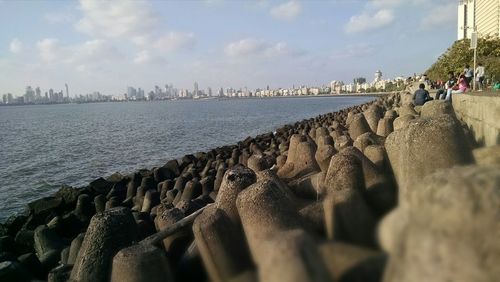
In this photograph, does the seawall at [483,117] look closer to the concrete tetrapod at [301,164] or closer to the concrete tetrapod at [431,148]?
the concrete tetrapod at [431,148]

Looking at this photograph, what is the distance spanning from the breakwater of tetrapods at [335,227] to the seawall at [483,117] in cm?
48

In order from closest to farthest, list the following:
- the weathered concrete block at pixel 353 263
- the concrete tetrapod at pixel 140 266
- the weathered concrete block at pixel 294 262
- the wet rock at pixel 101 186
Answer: the weathered concrete block at pixel 294 262 → the weathered concrete block at pixel 353 263 → the concrete tetrapod at pixel 140 266 → the wet rock at pixel 101 186

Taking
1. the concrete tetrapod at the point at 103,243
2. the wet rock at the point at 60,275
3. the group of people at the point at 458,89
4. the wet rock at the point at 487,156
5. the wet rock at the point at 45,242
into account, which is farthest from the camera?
the group of people at the point at 458,89

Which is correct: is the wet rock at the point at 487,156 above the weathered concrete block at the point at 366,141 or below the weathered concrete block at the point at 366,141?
above

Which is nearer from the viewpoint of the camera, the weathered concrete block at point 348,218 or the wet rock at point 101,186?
the weathered concrete block at point 348,218

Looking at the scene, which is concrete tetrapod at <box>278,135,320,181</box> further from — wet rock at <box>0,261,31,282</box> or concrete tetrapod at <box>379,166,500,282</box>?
concrete tetrapod at <box>379,166,500,282</box>

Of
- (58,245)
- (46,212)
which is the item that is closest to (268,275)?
(58,245)

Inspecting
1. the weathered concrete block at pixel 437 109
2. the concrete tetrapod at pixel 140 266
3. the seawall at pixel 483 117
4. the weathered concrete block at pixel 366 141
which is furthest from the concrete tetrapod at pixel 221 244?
A: the weathered concrete block at pixel 437 109

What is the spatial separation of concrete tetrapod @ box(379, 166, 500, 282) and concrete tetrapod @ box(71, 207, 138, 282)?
2.59 metres

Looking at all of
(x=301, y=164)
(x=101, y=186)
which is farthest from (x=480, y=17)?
(x=301, y=164)

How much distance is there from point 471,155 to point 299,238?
1.82 metres

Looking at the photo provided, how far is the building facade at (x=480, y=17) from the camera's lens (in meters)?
50.7

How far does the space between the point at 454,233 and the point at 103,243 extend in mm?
2879

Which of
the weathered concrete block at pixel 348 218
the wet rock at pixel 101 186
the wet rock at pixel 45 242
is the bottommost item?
the wet rock at pixel 101 186
